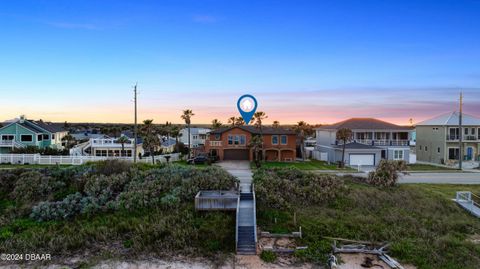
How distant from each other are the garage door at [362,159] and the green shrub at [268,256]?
90.2 ft

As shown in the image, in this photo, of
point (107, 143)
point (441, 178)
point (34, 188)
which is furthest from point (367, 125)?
point (34, 188)

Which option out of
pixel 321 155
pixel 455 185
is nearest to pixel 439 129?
pixel 321 155

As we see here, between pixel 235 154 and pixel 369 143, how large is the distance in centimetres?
1704

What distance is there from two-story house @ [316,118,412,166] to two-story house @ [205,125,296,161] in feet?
17.8

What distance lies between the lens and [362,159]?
129ft

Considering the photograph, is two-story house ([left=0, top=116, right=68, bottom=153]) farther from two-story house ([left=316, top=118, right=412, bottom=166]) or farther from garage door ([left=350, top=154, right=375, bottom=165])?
garage door ([left=350, top=154, right=375, bottom=165])

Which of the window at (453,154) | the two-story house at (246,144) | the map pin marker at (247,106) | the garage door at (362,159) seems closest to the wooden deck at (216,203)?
the map pin marker at (247,106)

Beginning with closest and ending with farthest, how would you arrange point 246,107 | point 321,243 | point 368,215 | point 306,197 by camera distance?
point 246,107, point 321,243, point 368,215, point 306,197

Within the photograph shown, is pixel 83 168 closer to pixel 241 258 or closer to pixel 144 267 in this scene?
pixel 144 267

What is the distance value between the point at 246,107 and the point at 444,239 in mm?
11168

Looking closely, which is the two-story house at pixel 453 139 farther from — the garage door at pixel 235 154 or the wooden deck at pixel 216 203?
the wooden deck at pixel 216 203

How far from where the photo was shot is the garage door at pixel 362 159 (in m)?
39.1

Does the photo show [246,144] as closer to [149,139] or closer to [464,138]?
[149,139]

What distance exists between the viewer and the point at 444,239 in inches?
616
